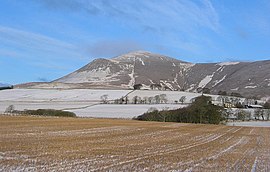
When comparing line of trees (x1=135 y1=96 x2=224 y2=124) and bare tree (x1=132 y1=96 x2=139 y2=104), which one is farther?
bare tree (x1=132 y1=96 x2=139 y2=104)

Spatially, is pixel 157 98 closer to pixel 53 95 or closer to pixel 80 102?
pixel 80 102

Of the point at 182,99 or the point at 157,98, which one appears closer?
the point at 182,99

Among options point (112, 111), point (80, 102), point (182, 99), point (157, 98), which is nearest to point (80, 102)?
point (80, 102)

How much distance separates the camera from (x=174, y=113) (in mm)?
111438

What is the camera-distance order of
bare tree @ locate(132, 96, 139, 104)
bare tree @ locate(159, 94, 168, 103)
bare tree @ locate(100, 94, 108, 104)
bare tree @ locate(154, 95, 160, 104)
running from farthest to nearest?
1. bare tree @ locate(159, 94, 168, 103)
2. bare tree @ locate(154, 95, 160, 104)
3. bare tree @ locate(132, 96, 139, 104)
4. bare tree @ locate(100, 94, 108, 104)

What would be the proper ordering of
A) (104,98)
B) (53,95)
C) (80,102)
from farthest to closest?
(53,95)
(104,98)
(80,102)

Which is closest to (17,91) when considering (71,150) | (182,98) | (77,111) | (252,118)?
(77,111)

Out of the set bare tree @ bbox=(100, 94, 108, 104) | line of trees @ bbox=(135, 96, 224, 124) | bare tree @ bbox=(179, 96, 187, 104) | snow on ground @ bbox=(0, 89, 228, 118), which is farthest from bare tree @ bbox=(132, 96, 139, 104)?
line of trees @ bbox=(135, 96, 224, 124)

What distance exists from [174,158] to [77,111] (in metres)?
102

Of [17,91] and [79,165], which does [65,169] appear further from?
[17,91]

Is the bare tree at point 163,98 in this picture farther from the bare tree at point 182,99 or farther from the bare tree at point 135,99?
the bare tree at point 135,99

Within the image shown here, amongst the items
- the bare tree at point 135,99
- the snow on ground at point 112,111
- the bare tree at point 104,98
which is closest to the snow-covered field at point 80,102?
the snow on ground at point 112,111

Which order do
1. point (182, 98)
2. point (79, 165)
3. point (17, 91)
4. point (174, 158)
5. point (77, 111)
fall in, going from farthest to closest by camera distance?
point (17, 91) < point (182, 98) < point (77, 111) < point (174, 158) < point (79, 165)

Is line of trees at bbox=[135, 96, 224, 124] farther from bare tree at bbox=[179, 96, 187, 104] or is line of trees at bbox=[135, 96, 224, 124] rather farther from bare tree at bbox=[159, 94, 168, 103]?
bare tree at bbox=[159, 94, 168, 103]
